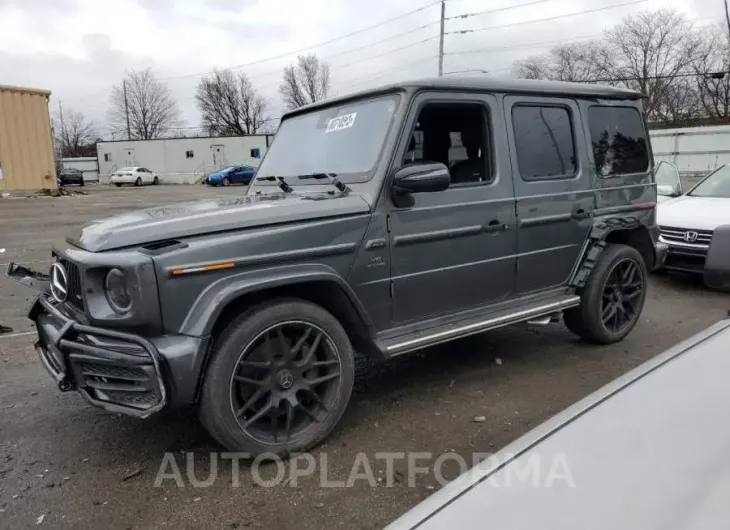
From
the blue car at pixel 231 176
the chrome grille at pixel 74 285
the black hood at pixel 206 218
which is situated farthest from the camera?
the blue car at pixel 231 176

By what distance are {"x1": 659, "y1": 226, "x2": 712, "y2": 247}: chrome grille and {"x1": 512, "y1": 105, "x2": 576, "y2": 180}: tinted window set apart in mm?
3560

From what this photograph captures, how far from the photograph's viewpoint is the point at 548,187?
4301 millimetres

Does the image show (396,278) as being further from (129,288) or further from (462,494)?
(462,494)

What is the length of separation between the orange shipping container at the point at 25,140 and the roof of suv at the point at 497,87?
22.0m

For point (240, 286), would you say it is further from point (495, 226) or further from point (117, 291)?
point (495, 226)

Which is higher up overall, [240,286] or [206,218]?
[206,218]

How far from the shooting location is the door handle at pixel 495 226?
12.9 ft

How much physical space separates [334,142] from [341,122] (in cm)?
15

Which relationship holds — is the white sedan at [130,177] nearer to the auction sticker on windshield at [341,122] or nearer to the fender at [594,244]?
the auction sticker on windshield at [341,122]

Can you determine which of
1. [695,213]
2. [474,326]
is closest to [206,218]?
[474,326]

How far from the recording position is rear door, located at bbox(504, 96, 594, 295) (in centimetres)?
416

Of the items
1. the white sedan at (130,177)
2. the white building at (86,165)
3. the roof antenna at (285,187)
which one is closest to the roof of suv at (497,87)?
the roof antenna at (285,187)

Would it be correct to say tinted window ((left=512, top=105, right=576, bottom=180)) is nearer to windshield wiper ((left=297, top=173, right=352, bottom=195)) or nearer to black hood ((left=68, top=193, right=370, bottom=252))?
windshield wiper ((left=297, top=173, right=352, bottom=195))

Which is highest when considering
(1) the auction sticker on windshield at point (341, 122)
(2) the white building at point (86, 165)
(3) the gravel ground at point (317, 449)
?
(2) the white building at point (86, 165)
